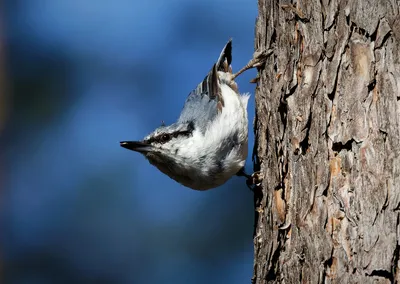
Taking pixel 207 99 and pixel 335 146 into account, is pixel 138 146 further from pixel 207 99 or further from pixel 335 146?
pixel 335 146

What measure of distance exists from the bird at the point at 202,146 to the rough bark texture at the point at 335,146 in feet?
2.70

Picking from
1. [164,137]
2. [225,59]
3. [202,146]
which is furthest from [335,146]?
[225,59]

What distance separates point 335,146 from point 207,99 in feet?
5.36

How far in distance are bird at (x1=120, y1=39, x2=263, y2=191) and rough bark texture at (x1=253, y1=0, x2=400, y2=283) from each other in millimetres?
824

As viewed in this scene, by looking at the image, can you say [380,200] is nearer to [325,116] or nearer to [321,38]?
[325,116]

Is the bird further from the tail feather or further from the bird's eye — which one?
the tail feather

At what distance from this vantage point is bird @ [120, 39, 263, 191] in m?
3.52

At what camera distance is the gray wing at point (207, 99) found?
12.3 ft

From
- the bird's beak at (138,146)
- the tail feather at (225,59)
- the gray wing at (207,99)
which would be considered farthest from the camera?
the tail feather at (225,59)

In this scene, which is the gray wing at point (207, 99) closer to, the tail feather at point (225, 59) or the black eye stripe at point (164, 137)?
the tail feather at point (225, 59)

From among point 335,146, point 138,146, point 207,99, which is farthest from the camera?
point 207,99

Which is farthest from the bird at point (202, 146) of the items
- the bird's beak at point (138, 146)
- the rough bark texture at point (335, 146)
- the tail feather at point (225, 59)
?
the rough bark texture at point (335, 146)

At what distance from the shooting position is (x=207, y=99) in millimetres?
3887

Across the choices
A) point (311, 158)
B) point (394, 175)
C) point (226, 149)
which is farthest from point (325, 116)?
point (226, 149)
